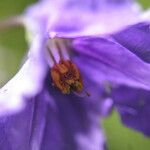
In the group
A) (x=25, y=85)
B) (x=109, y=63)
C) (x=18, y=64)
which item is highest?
(x=25, y=85)

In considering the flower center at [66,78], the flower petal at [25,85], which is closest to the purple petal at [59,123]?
the flower center at [66,78]

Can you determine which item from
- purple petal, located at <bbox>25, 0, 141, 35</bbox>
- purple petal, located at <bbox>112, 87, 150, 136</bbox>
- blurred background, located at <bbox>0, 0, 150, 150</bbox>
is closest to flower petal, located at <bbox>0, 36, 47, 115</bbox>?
purple petal, located at <bbox>25, 0, 141, 35</bbox>

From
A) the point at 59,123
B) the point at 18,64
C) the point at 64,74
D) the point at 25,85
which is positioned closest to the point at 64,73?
Answer: the point at 64,74

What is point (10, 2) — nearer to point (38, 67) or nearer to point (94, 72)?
point (94, 72)

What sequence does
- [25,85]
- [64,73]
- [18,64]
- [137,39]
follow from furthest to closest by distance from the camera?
1. [18,64]
2. [64,73]
3. [137,39]
4. [25,85]

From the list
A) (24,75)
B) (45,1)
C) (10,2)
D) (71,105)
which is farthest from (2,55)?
(24,75)

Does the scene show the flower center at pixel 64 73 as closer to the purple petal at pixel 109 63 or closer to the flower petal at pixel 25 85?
the purple petal at pixel 109 63

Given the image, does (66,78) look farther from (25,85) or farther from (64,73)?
(25,85)
